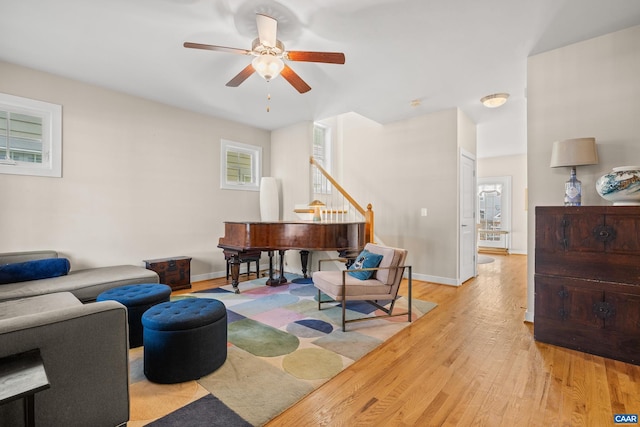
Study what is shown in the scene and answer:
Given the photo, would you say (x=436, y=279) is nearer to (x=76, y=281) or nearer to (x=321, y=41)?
(x=321, y=41)

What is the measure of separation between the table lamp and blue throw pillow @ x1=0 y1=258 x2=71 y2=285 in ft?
17.2

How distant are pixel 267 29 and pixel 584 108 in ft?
10.1

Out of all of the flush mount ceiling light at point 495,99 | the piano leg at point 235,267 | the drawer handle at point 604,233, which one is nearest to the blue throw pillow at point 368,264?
the piano leg at point 235,267

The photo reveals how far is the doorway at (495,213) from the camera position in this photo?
8.54 meters

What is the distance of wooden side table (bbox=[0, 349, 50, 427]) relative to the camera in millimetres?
916

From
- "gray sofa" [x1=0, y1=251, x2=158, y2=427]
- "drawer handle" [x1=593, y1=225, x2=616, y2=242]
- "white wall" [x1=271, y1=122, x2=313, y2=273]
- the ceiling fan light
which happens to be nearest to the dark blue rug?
"gray sofa" [x1=0, y1=251, x2=158, y2=427]

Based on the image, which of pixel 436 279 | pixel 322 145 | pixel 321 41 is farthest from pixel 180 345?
pixel 322 145

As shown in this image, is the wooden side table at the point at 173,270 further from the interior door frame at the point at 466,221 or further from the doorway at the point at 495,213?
the doorway at the point at 495,213

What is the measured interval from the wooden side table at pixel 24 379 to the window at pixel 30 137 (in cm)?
329

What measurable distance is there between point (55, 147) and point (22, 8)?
1.67 m

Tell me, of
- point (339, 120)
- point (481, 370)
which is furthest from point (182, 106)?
point (481, 370)

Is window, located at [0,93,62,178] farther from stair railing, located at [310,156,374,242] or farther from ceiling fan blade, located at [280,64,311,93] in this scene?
stair railing, located at [310,156,374,242]

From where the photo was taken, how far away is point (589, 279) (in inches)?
96.9

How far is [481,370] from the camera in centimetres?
219
